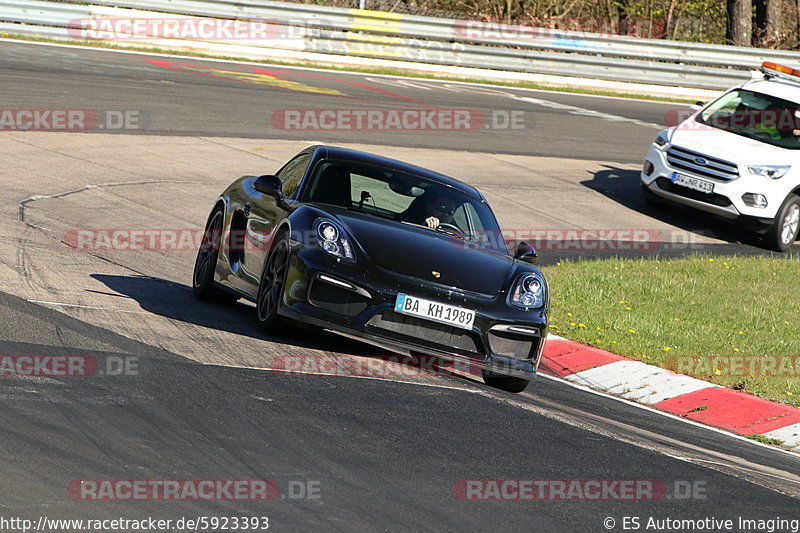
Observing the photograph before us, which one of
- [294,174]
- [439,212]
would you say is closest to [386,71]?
[294,174]

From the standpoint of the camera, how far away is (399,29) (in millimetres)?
27328

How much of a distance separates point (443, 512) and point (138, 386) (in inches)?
83.1

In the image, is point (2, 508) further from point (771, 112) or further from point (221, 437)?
point (771, 112)

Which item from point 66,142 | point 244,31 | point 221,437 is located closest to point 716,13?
point 244,31

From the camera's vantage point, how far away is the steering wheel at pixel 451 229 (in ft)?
28.0

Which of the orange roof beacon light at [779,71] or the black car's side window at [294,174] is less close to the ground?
the orange roof beacon light at [779,71]

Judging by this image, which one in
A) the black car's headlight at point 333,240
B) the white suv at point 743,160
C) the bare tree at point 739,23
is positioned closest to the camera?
the black car's headlight at point 333,240

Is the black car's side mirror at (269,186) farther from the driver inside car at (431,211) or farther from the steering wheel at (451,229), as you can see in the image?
the steering wheel at (451,229)

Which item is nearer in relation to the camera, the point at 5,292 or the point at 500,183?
the point at 5,292

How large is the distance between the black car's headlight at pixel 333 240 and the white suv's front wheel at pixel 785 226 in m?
10.1

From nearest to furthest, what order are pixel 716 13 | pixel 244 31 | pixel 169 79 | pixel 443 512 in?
pixel 443 512
pixel 169 79
pixel 244 31
pixel 716 13

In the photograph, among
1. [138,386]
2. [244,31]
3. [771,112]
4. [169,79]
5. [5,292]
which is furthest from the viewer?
[244,31]

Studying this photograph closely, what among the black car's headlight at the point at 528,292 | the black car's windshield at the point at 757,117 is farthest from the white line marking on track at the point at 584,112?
the black car's headlight at the point at 528,292

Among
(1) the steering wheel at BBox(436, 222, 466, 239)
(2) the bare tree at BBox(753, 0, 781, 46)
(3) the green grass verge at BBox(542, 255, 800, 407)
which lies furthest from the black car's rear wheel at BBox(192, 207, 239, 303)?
(2) the bare tree at BBox(753, 0, 781, 46)
